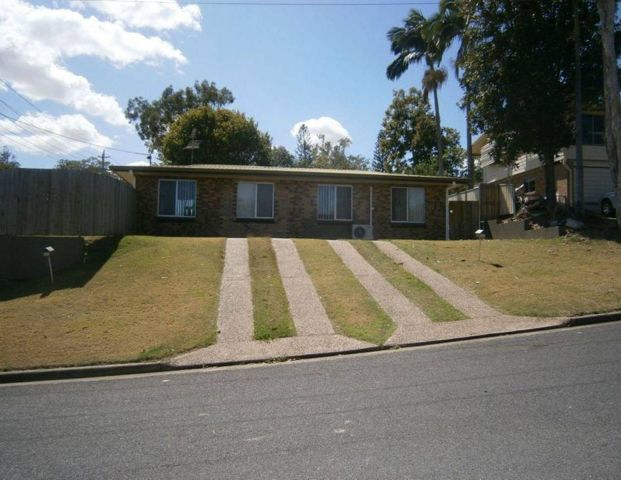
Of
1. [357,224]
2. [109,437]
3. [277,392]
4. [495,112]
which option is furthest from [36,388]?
[495,112]

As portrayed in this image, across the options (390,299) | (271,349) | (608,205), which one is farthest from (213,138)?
(271,349)

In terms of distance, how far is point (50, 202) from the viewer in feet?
43.7

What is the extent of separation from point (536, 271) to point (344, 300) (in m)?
5.17

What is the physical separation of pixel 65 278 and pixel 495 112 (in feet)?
52.1

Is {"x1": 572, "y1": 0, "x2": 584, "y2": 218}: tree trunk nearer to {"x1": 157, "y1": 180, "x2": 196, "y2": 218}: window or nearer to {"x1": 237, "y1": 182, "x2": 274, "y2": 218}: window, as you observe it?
{"x1": 237, "y1": 182, "x2": 274, "y2": 218}: window

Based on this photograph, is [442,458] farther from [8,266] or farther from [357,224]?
[357,224]

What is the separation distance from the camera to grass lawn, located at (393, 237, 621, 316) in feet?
32.8

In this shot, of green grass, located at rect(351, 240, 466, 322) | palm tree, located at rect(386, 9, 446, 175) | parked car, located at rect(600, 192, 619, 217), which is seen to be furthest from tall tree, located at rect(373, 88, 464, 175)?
green grass, located at rect(351, 240, 466, 322)

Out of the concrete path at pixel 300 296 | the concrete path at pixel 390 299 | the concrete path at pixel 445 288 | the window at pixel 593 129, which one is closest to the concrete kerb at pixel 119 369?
the concrete path at pixel 390 299

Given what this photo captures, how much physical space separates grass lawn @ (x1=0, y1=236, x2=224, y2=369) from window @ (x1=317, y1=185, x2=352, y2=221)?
637cm

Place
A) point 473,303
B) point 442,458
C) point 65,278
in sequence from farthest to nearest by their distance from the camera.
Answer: point 65,278 < point 473,303 < point 442,458

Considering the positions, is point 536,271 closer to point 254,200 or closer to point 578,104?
point 578,104

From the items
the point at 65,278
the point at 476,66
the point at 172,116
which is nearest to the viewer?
the point at 65,278

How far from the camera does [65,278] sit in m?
12.1
